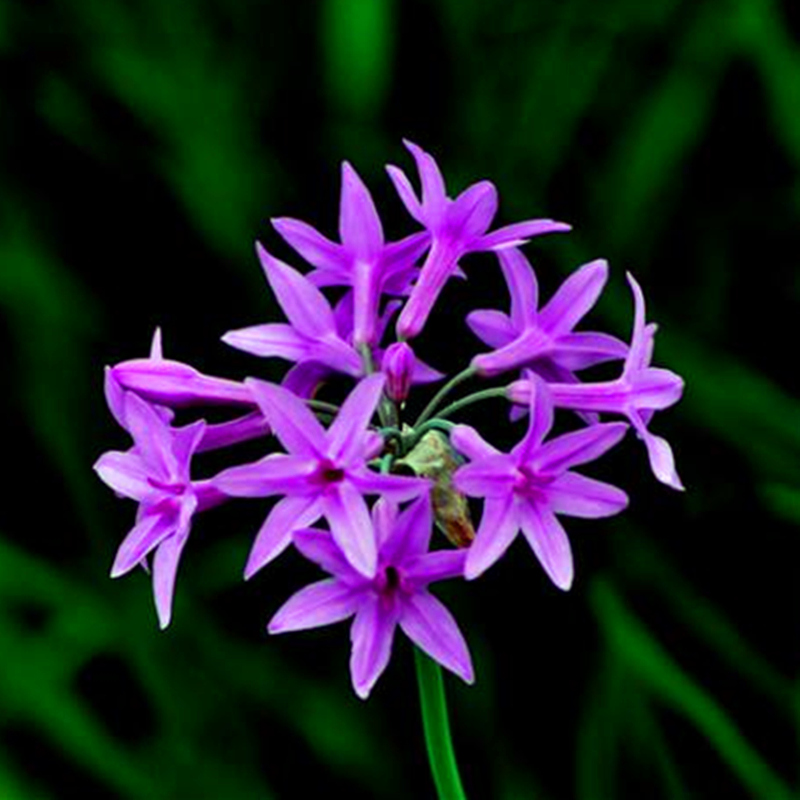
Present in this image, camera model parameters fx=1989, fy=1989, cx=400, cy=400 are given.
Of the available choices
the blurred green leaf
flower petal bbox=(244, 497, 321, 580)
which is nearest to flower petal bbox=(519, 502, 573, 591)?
flower petal bbox=(244, 497, 321, 580)

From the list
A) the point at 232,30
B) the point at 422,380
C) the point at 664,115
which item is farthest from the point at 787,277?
the point at 422,380

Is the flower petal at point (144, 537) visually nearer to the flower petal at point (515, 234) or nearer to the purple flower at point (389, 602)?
the purple flower at point (389, 602)

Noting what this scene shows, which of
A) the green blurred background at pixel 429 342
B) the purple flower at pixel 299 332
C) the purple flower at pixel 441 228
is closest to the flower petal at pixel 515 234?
the purple flower at pixel 441 228

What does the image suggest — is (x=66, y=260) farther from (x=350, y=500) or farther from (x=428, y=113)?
(x=350, y=500)

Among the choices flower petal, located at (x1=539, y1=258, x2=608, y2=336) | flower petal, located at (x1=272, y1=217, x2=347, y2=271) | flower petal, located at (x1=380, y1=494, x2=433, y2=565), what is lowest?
flower petal, located at (x1=380, y1=494, x2=433, y2=565)

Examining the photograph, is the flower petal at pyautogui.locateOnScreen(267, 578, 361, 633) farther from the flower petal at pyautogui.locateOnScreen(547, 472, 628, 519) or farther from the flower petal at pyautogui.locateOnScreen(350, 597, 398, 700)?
the flower petal at pyautogui.locateOnScreen(547, 472, 628, 519)

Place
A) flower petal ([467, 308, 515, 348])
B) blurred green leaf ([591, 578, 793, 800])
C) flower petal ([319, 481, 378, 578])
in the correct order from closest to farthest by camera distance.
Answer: flower petal ([319, 481, 378, 578]), flower petal ([467, 308, 515, 348]), blurred green leaf ([591, 578, 793, 800])
